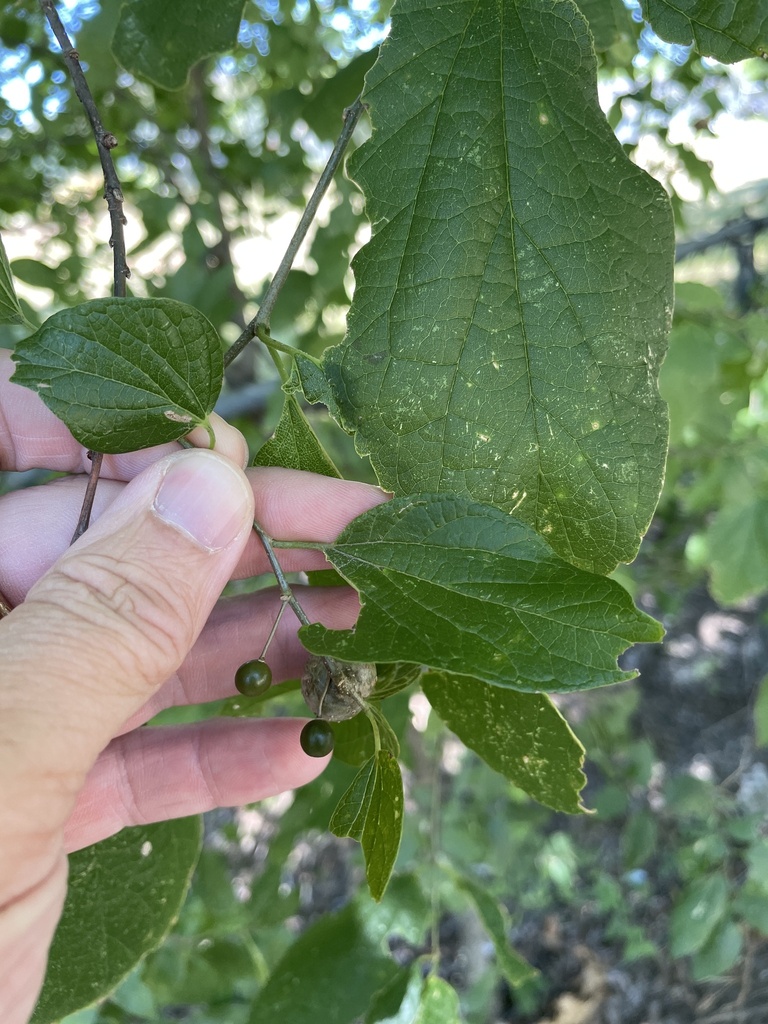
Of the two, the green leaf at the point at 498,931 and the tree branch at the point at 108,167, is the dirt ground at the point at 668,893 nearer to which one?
the green leaf at the point at 498,931

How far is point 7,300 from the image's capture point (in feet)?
3.37

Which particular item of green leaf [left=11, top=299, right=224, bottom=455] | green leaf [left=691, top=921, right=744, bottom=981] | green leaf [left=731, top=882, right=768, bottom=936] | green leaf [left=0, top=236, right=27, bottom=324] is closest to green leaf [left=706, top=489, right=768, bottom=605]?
green leaf [left=731, top=882, right=768, bottom=936]

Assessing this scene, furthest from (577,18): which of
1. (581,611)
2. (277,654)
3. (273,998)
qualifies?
(273,998)

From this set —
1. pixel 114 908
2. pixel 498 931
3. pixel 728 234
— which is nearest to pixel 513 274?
pixel 114 908

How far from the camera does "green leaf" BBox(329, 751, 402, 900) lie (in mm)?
937

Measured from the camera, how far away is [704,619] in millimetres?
4605

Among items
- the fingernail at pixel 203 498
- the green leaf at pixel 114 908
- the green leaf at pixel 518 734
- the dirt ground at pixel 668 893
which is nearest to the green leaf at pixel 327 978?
the green leaf at pixel 114 908

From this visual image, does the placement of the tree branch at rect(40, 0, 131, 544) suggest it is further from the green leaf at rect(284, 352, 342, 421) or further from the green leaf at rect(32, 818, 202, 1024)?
the green leaf at rect(32, 818, 202, 1024)

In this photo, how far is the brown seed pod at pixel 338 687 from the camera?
996mm

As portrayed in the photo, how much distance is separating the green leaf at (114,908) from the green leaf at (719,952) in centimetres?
171

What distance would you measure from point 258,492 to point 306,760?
21.8 inches

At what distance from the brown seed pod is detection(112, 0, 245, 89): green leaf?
97 centimetres

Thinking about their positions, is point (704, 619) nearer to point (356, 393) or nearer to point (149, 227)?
point (149, 227)

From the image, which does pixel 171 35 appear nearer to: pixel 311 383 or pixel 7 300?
pixel 7 300
